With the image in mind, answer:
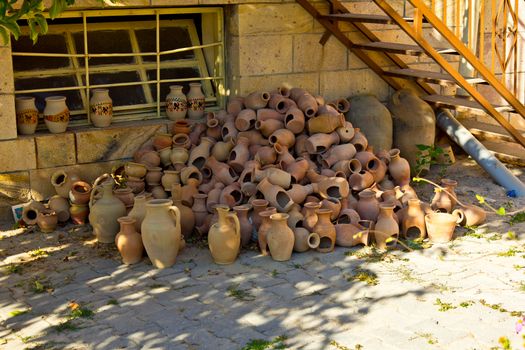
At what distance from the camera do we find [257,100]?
8.23m

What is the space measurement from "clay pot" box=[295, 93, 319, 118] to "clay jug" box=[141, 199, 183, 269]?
215cm

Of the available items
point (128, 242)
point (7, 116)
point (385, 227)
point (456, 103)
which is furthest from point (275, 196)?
point (456, 103)

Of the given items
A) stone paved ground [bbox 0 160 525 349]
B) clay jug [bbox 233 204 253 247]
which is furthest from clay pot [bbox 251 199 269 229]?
stone paved ground [bbox 0 160 525 349]

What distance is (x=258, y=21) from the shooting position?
855 cm

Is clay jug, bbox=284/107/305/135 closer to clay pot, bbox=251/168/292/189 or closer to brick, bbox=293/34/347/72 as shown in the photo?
clay pot, bbox=251/168/292/189

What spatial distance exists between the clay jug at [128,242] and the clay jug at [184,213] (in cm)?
57

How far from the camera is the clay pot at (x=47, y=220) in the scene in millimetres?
7367

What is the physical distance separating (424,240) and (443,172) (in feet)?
7.12

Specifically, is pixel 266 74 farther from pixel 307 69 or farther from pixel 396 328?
pixel 396 328

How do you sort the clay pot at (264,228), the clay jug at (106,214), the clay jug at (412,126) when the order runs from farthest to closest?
the clay jug at (412,126)
the clay jug at (106,214)
the clay pot at (264,228)

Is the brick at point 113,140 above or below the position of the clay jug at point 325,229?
above

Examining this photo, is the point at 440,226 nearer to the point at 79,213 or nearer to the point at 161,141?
the point at 161,141

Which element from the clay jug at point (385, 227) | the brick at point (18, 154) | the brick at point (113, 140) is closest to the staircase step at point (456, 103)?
the clay jug at point (385, 227)

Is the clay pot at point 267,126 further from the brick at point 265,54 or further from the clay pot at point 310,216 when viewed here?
the clay pot at point 310,216
